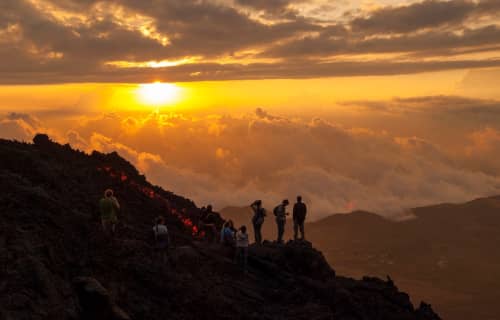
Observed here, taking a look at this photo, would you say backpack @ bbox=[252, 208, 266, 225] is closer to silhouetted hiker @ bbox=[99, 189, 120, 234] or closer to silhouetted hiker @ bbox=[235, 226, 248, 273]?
silhouetted hiker @ bbox=[235, 226, 248, 273]

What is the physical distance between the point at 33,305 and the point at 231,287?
1147 cm

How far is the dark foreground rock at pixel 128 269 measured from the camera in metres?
18.3

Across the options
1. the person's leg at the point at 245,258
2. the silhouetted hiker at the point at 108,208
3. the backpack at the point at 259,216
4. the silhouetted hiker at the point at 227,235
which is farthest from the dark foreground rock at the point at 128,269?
the backpack at the point at 259,216

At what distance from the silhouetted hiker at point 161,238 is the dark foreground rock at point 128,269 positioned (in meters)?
0.45

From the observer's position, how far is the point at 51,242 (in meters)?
20.9

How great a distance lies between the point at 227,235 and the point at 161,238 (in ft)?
18.7

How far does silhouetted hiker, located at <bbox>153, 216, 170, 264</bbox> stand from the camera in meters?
24.7

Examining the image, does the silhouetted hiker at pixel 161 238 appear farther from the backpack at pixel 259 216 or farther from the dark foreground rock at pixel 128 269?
the backpack at pixel 259 216

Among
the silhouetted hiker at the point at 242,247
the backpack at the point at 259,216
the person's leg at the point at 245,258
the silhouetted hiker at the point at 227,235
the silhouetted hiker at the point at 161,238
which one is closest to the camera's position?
the silhouetted hiker at the point at 161,238

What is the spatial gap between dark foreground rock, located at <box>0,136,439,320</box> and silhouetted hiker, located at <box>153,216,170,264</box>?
0.45 m

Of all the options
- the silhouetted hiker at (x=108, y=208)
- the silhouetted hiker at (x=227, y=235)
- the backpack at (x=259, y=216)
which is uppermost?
the silhouetted hiker at (x=108, y=208)

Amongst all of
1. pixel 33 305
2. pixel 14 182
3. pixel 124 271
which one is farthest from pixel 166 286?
pixel 14 182

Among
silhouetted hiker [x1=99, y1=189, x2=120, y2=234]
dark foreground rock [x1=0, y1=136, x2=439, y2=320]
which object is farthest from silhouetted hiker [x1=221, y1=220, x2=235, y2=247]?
silhouetted hiker [x1=99, y1=189, x2=120, y2=234]

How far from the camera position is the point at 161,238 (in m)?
24.9
